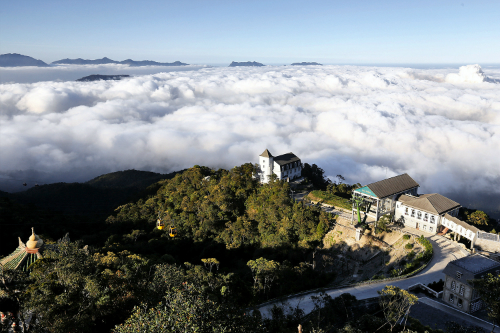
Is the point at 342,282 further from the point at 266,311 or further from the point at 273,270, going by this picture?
the point at 266,311

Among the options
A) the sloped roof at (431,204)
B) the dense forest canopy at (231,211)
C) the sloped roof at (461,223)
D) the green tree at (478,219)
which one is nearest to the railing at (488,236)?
the sloped roof at (461,223)

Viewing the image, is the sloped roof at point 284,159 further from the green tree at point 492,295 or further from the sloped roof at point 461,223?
the green tree at point 492,295

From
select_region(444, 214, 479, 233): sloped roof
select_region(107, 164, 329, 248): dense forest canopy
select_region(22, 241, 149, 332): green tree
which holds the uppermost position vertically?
select_region(22, 241, 149, 332): green tree

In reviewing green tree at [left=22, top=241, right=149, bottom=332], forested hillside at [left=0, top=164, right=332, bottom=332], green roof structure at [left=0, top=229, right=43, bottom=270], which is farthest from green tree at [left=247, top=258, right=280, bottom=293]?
green roof structure at [left=0, top=229, right=43, bottom=270]

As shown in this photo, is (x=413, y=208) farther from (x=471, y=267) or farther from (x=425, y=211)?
(x=471, y=267)

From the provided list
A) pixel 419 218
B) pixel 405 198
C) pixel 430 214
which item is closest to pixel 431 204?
pixel 430 214

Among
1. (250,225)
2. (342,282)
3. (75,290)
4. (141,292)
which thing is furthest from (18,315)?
(250,225)

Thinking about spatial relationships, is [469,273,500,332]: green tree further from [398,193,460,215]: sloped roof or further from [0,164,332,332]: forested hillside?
[398,193,460,215]: sloped roof
